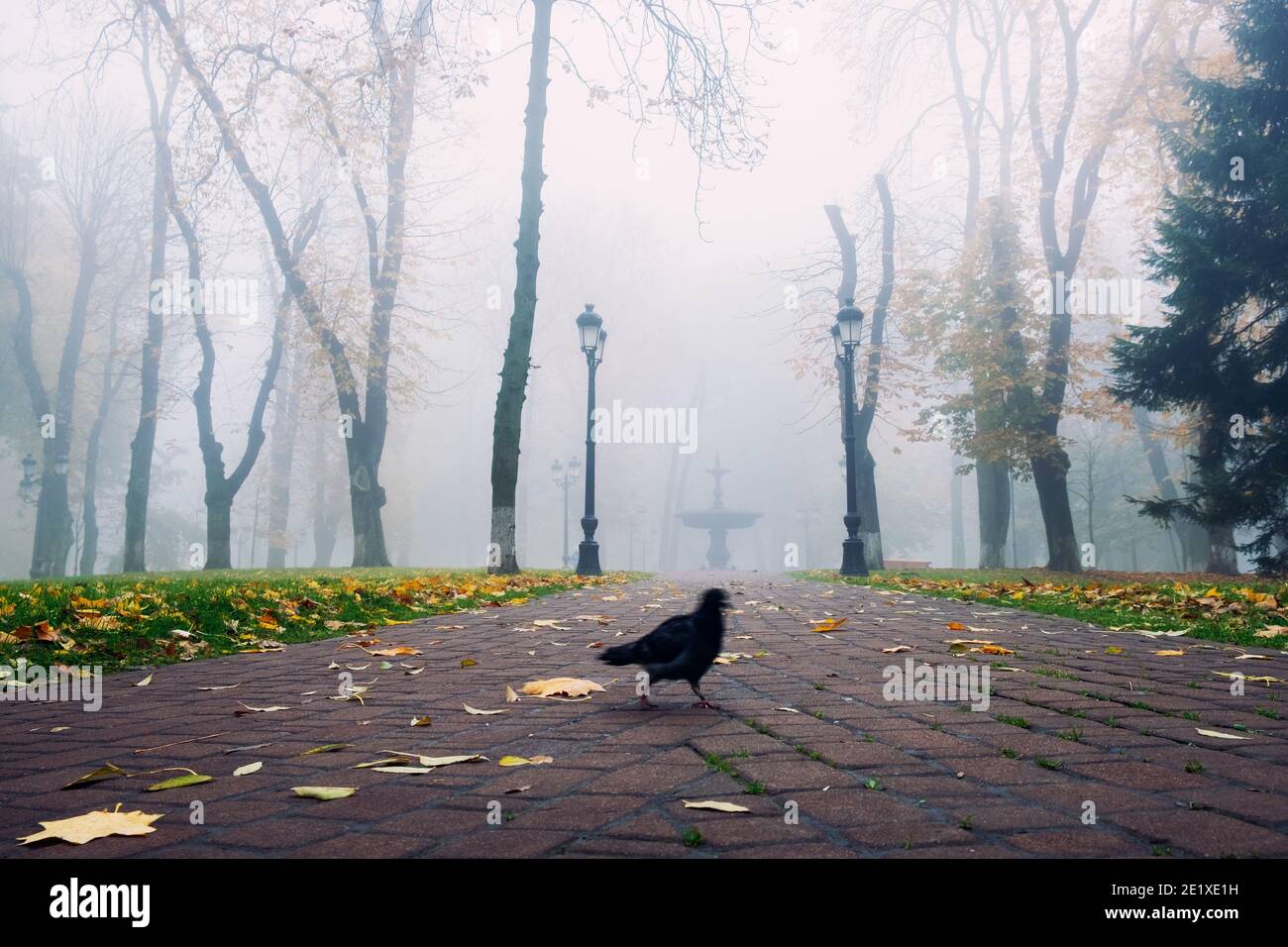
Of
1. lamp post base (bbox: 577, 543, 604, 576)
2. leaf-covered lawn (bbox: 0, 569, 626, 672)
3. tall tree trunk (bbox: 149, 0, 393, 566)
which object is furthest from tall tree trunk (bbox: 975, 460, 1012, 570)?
leaf-covered lawn (bbox: 0, 569, 626, 672)

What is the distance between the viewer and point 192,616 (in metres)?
6.52

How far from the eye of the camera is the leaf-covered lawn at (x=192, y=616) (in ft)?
17.4

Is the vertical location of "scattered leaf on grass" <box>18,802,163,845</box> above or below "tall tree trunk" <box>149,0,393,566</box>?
below

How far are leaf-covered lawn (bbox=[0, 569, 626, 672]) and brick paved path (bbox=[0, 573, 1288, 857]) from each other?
0.73m

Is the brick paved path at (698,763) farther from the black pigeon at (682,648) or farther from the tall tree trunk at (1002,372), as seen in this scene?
the tall tree trunk at (1002,372)

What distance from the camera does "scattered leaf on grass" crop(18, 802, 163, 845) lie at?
6.89ft

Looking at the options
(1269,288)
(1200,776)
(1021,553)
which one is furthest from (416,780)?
(1021,553)

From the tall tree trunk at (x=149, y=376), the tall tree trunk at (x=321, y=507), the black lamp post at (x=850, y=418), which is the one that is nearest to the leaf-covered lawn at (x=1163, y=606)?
the black lamp post at (x=850, y=418)

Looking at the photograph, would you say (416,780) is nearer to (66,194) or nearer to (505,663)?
Result: (505,663)

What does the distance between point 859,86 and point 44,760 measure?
27.1 meters

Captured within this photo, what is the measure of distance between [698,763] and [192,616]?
5.24m

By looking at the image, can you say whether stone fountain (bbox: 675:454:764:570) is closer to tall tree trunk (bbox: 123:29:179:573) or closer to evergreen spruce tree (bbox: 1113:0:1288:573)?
tall tree trunk (bbox: 123:29:179:573)

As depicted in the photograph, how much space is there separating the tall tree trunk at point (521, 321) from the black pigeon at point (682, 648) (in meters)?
9.89

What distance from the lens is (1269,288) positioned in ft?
45.9
